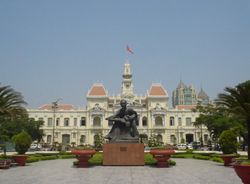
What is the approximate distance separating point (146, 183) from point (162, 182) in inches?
25.9

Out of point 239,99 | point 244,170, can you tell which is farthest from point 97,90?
point 244,170

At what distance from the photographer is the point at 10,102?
847 inches

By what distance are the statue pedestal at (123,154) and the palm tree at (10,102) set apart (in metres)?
6.35

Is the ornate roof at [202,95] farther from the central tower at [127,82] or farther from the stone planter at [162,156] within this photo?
the stone planter at [162,156]

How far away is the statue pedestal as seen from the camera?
750 inches

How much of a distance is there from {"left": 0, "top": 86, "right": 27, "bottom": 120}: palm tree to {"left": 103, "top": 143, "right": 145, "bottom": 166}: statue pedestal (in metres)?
6.35

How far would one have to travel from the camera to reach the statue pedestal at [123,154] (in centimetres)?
1906

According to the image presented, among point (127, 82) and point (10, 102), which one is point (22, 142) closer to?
point (10, 102)

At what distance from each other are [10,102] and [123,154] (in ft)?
25.8

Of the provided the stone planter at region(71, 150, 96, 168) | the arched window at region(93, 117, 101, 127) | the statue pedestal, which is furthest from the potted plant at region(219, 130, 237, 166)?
the arched window at region(93, 117, 101, 127)

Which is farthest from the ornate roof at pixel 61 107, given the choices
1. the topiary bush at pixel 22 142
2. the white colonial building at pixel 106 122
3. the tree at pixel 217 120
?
the topiary bush at pixel 22 142

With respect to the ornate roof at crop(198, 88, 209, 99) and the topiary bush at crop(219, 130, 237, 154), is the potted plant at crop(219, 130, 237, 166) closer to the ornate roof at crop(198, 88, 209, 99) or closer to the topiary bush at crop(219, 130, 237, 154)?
the topiary bush at crop(219, 130, 237, 154)

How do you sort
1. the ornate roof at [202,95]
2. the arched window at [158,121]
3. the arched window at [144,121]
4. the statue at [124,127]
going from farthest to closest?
1. the ornate roof at [202,95]
2. the arched window at [144,121]
3. the arched window at [158,121]
4. the statue at [124,127]

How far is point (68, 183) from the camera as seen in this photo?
1225cm
